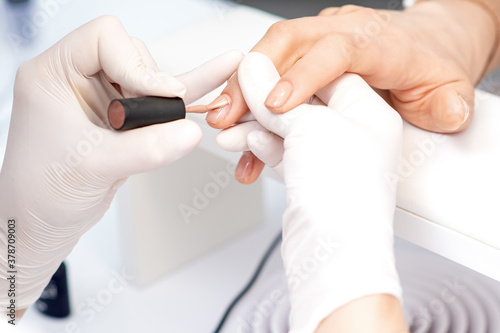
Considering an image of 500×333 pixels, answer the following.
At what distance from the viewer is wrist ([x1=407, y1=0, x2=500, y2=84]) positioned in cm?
81

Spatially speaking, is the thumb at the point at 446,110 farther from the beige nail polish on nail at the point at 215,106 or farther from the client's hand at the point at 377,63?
the beige nail polish on nail at the point at 215,106

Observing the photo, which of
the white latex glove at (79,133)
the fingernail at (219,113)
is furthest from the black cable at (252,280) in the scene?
the fingernail at (219,113)

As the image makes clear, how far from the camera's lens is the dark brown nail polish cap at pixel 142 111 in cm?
55

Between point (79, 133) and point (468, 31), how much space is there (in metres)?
0.57

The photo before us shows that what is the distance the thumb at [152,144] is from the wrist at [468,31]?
1.31ft

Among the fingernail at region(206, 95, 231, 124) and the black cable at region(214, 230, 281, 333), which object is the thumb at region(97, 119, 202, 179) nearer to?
the fingernail at region(206, 95, 231, 124)

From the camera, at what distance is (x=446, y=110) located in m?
0.65

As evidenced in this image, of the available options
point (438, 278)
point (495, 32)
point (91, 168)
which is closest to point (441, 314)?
point (438, 278)

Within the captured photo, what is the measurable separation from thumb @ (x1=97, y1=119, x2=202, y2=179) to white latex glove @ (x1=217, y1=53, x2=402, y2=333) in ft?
0.27

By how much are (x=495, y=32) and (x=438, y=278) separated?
405 millimetres

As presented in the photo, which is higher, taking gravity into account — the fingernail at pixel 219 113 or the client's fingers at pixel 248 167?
the fingernail at pixel 219 113

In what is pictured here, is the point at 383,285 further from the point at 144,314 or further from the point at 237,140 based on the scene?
the point at 144,314

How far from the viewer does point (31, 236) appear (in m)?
0.69

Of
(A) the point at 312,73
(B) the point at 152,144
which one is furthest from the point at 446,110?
(B) the point at 152,144
